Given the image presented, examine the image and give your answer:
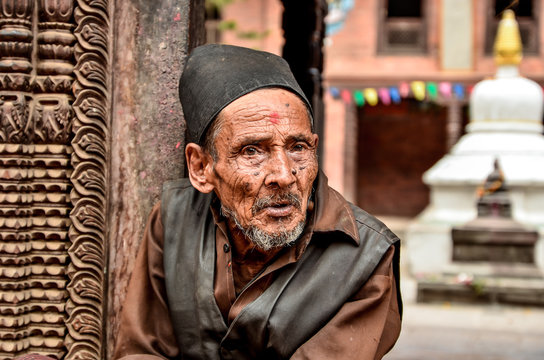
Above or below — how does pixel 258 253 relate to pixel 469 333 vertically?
above

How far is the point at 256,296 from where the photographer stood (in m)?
1.93

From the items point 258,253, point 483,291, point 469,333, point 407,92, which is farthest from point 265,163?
point 407,92

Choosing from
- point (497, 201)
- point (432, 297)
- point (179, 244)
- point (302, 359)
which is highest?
point (179, 244)

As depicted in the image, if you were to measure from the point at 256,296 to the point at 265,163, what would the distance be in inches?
16.3

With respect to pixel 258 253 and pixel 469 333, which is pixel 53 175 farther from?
pixel 469 333

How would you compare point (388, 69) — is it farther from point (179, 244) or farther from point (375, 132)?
point (179, 244)

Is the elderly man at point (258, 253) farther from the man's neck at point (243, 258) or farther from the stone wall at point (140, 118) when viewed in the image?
the stone wall at point (140, 118)

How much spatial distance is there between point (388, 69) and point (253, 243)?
13775mm

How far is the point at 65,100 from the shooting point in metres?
2.27

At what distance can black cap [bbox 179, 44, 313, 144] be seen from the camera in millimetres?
1916

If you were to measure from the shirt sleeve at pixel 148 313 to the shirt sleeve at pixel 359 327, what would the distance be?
0.45m

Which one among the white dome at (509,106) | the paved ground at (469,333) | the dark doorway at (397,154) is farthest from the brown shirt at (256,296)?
the dark doorway at (397,154)

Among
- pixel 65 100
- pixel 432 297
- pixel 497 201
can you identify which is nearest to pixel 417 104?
pixel 497 201

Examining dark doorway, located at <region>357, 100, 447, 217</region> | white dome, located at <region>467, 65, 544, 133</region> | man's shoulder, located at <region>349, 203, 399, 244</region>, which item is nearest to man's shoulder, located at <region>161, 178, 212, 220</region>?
man's shoulder, located at <region>349, 203, 399, 244</region>
